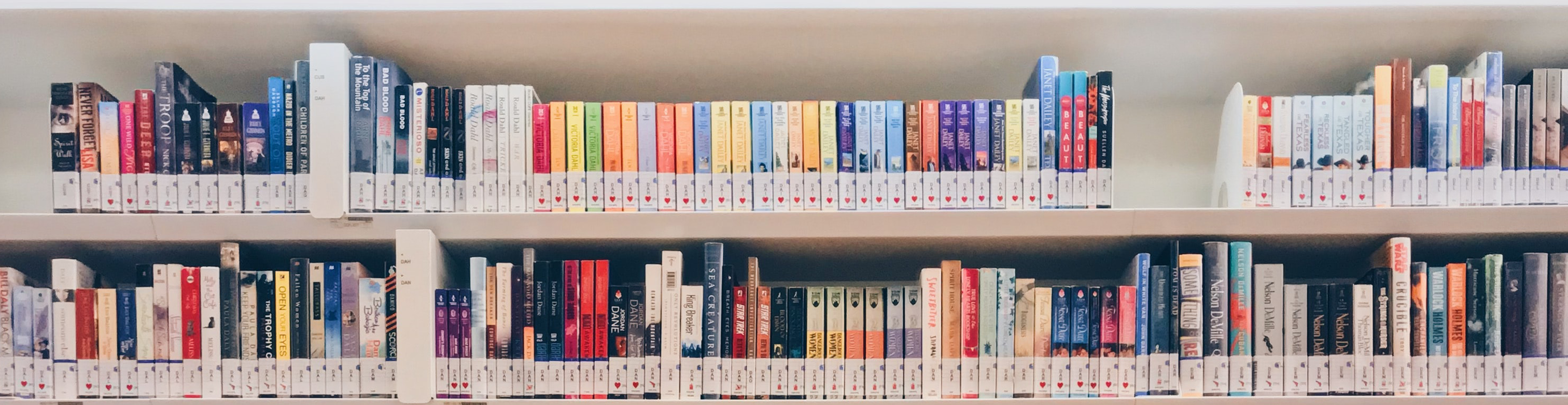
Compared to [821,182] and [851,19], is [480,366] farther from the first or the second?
[851,19]

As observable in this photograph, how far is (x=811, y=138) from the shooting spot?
61.6 inches

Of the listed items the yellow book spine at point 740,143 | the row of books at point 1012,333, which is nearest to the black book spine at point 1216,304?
the row of books at point 1012,333

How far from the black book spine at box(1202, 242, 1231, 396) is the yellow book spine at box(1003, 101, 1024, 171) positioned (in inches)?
12.1

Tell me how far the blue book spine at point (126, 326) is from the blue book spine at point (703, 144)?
2.48 ft

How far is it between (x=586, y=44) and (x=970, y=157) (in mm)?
617

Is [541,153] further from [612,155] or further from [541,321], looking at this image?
[541,321]

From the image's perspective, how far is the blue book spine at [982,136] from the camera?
156 centimetres

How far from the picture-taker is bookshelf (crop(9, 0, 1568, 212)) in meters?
1.53

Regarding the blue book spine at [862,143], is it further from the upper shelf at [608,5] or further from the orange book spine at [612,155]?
the orange book spine at [612,155]

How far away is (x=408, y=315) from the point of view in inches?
60.2

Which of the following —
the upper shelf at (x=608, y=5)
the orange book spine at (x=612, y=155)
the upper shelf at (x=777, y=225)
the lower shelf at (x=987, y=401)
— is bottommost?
the lower shelf at (x=987, y=401)

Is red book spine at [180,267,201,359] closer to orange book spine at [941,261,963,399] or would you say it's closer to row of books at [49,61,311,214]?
row of books at [49,61,311,214]

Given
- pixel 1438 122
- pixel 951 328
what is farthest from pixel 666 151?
pixel 1438 122

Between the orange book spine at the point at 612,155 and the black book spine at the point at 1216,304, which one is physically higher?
the orange book spine at the point at 612,155
